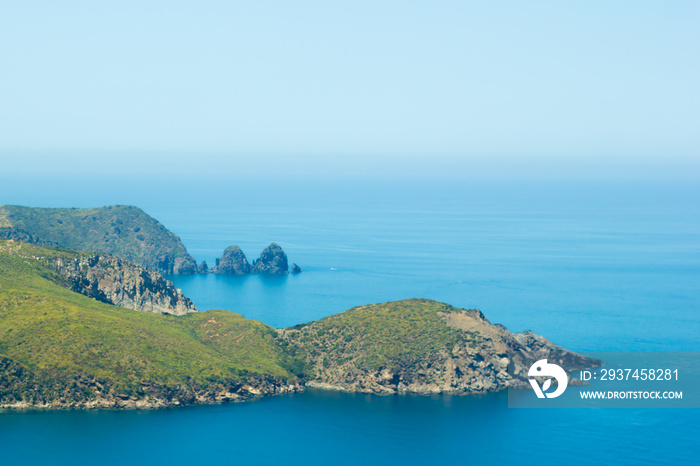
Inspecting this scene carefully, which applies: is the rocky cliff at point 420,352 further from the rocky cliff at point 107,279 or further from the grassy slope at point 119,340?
the rocky cliff at point 107,279

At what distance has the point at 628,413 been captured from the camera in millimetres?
138500

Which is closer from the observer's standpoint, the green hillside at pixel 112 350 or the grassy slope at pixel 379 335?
the green hillside at pixel 112 350

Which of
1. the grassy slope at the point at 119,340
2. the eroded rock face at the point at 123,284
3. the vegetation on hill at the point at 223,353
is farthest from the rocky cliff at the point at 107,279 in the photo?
the grassy slope at the point at 119,340

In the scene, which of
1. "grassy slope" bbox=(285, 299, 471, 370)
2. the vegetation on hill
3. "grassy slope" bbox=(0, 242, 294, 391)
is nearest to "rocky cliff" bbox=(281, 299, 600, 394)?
"grassy slope" bbox=(285, 299, 471, 370)

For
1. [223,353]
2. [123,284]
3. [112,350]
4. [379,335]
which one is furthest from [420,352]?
[123,284]

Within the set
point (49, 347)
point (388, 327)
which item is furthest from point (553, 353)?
point (49, 347)

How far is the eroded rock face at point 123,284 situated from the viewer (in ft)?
625

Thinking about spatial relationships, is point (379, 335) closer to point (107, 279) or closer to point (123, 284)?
point (123, 284)

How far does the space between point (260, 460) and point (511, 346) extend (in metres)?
61.0

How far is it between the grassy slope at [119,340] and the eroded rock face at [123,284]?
1670 cm

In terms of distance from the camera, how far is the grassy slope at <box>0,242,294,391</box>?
449 feet

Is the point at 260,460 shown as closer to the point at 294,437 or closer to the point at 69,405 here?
the point at 294,437

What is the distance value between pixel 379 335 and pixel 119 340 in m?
52.0

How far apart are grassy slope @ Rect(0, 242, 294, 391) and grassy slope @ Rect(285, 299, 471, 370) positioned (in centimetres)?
792
